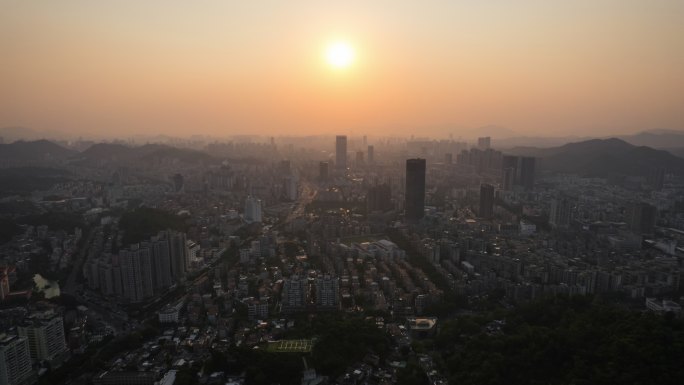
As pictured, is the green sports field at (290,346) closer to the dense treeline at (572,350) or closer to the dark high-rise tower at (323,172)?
the dense treeline at (572,350)

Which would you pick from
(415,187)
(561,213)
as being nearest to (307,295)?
(415,187)

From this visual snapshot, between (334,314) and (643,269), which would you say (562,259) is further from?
(334,314)

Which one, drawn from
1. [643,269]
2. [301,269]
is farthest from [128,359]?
[643,269]

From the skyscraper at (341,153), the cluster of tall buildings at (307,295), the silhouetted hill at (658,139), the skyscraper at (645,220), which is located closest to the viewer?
the cluster of tall buildings at (307,295)

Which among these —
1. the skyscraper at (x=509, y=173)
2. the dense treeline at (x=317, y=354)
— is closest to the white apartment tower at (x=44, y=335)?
the dense treeline at (x=317, y=354)

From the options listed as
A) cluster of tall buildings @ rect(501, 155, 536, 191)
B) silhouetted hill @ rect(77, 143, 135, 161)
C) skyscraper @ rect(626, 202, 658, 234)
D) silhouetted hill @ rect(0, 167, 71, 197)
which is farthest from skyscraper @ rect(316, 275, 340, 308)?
silhouetted hill @ rect(77, 143, 135, 161)

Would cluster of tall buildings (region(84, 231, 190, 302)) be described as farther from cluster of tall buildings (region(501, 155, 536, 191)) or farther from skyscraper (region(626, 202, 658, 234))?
cluster of tall buildings (region(501, 155, 536, 191))
